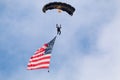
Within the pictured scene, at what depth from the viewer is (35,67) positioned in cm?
6744

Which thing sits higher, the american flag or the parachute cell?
the parachute cell

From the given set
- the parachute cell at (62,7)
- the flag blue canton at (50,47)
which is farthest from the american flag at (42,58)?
the parachute cell at (62,7)

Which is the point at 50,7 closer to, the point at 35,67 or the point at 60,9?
the point at 60,9

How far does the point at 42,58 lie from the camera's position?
6862 cm

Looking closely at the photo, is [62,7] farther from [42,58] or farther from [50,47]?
[42,58]

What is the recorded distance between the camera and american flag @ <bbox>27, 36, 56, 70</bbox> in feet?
220

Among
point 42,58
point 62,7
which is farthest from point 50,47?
point 62,7

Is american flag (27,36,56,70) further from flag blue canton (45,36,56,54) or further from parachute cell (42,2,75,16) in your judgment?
parachute cell (42,2,75,16)

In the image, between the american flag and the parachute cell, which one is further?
the parachute cell

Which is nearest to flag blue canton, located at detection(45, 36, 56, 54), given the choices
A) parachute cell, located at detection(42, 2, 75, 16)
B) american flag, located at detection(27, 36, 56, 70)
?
american flag, located at detection(27, 36, 56, 70)

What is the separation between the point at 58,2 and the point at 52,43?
26.2 feet

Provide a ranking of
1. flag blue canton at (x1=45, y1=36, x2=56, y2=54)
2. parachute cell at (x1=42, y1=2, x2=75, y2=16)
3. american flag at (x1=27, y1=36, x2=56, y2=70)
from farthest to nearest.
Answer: parachute cell at (x1=42, y1=2, x2=75, y2=16) → flag blue canton at (x1=45, y1=36, x2=56, y2=54) → american flag at (x1=27, y1=36, x2=56, y2=70)

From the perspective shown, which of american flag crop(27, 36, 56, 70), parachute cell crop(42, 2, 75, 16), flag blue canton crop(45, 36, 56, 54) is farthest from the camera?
parachute cell crop(42, 2, 75, 16)

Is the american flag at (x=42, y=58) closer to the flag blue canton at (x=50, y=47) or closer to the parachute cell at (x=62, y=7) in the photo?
the flag blue canton at (x=50, y=47)
